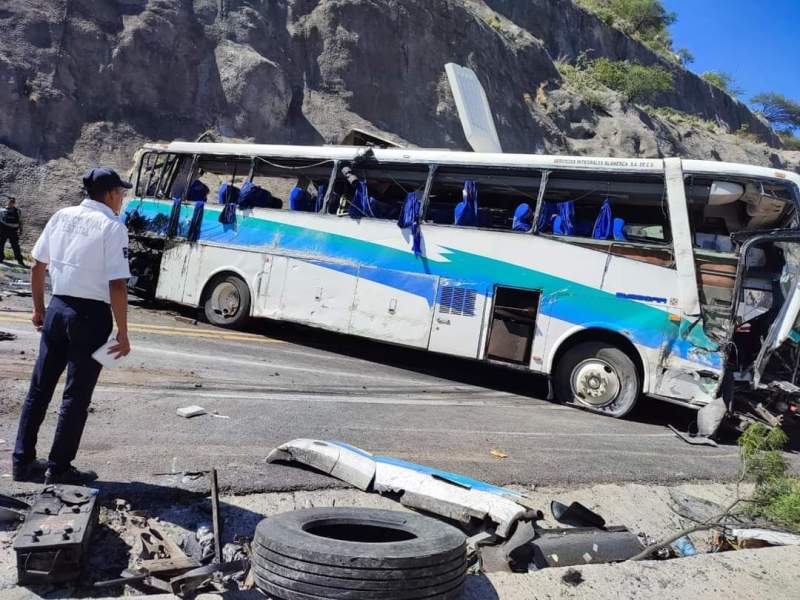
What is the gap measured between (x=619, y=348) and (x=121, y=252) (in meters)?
6.67

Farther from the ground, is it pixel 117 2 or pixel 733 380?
pixel 117 2

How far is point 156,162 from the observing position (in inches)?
535

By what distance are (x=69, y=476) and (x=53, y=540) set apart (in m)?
1.07

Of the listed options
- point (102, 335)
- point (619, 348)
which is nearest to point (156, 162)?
point (619, 348)

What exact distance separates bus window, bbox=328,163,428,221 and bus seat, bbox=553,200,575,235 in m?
2.19

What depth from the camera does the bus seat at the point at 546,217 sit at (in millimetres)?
9438

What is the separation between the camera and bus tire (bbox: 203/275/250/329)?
12016mm

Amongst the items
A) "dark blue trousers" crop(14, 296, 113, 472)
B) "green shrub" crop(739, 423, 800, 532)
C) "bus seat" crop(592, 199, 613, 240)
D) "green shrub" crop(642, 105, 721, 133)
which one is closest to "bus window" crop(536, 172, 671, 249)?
"bus seat" crop(592, 199, 613, 240)

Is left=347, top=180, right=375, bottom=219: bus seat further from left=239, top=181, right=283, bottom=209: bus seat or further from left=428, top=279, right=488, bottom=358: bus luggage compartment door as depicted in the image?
left=428, top=279, right=488, bottom=358: bus luggage compartment door

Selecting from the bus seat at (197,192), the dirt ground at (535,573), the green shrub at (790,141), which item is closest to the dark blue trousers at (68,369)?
the dirt ground at (535,573)

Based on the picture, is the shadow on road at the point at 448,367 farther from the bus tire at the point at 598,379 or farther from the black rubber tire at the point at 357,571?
the black rubber tire at the point at 357,571

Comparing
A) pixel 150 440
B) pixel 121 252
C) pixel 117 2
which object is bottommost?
pixel 150 440

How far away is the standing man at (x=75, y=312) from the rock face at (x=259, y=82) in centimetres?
1958

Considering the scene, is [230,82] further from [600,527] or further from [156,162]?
[600,527]
